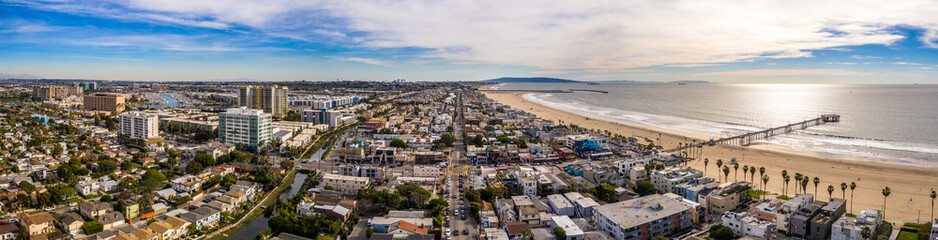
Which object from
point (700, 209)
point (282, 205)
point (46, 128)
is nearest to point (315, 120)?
point (46, 128)

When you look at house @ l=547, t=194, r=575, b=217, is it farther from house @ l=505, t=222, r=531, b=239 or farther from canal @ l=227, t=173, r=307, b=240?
canal @ l=227, t=173, r=307, b=240

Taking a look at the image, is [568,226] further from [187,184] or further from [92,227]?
[187,184]

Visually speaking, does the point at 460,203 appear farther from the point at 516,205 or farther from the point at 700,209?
the point at 700,209

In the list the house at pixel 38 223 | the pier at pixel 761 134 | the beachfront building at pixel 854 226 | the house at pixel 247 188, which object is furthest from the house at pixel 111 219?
the pier at pixel 761 134

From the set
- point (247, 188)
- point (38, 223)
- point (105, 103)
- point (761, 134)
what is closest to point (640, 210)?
point (247, 188)

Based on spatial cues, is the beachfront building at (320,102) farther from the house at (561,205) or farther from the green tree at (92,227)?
the house at (561,205)

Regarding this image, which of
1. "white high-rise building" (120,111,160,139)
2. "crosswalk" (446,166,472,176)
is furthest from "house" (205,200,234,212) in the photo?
"white high-rise building" (120,111,160,139)
